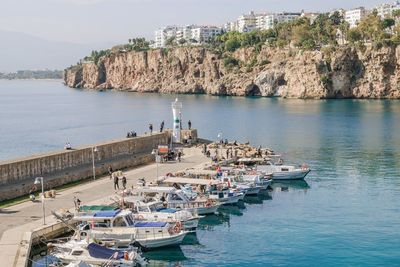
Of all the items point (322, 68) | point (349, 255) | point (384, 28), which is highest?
point (384, 28)

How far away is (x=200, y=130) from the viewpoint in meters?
99.7

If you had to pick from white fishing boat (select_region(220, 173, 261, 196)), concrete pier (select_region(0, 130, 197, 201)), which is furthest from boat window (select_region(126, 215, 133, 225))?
white fishing boat (select_region(220, 173, 261, 196))

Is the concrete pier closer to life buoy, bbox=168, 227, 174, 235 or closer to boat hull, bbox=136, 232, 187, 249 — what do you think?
boat hull, bbox=136, 232, 187, 249

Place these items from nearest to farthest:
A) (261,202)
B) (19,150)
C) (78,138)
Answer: (261,202), (19,150), (78,138)

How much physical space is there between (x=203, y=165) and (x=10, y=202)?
2043cm

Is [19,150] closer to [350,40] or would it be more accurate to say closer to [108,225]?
Answer: [108,225]

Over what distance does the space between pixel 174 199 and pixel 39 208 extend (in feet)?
28.7

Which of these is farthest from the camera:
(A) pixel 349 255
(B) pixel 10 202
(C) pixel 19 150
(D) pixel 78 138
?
(D) pixel 78 138

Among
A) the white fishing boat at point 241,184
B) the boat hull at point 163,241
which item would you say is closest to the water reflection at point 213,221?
the boat hull at point 163,241

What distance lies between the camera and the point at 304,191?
171 ft

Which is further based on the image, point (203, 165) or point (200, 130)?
point (200, 130)

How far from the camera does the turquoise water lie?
3456 cm

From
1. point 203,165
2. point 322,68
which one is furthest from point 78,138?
point 322,68

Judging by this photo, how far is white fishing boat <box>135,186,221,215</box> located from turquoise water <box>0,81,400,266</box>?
1.13 metres
